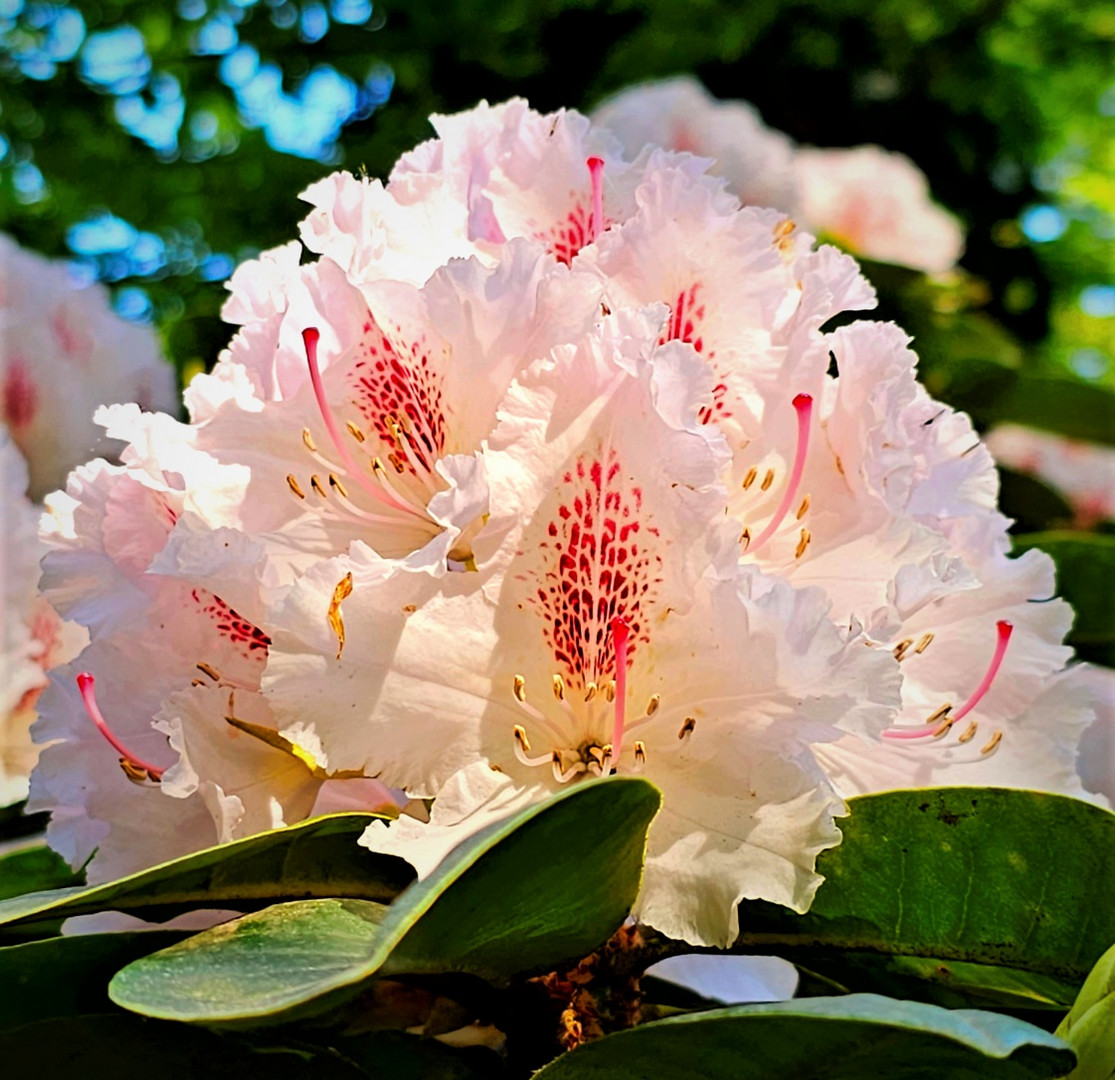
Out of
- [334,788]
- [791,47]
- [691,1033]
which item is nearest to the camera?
[691,1033]

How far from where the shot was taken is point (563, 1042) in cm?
42

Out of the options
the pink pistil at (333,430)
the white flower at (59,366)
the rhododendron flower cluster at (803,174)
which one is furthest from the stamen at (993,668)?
the rhododendron flower cluster at (803,174)

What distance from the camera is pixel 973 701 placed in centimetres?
51

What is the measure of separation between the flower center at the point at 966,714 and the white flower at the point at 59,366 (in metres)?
0.57

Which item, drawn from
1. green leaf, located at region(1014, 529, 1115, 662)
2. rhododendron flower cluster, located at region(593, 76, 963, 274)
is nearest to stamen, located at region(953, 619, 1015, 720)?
green leaf, located at region(1014, 529, 1115, 662)

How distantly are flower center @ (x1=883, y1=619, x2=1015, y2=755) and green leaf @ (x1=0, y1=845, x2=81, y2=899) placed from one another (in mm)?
349

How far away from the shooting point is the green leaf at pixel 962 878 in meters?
0.45

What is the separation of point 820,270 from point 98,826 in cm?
32

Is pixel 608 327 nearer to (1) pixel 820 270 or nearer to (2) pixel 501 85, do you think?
(1) pixel 820 270

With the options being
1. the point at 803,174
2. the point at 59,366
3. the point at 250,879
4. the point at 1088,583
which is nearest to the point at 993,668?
the point at 250,879

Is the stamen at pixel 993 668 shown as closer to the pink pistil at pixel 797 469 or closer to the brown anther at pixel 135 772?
the pink pistil at pixel 797 469

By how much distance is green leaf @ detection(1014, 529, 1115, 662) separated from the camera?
2.83 feet

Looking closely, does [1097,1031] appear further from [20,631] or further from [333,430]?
[20,631]

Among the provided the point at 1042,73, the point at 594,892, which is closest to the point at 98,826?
the point at 594,892
